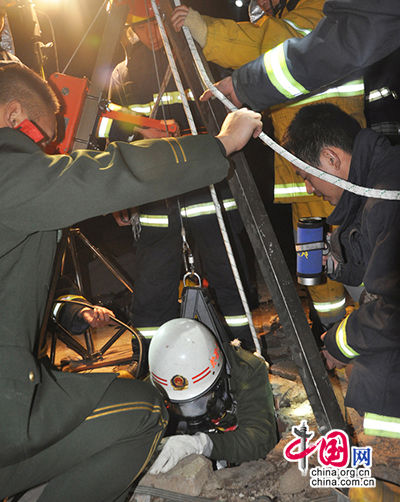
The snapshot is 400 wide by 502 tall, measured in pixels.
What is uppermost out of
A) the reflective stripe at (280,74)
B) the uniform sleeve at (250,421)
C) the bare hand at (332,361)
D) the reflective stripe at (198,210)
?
the reflective stripe at (280,74)

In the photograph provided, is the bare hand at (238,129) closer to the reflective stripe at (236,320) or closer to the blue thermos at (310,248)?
the blue thermos at (310,248)

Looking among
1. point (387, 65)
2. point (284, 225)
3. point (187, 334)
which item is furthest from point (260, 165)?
point (187, 334)

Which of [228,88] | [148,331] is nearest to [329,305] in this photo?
[148,331]

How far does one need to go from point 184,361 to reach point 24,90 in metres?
1.75

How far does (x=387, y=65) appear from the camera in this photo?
3062 mm

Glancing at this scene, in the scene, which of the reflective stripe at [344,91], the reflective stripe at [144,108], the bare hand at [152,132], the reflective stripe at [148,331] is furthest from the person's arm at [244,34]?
the reflective stripe at [148,331]

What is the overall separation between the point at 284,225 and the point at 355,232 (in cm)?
783

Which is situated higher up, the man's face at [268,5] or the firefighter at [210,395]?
the man's face at [268,5]

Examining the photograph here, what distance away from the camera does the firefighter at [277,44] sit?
2.69 metres

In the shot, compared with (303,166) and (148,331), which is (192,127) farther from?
(148,331)

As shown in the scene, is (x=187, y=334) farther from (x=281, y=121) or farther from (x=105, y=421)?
(x=281, y=121)

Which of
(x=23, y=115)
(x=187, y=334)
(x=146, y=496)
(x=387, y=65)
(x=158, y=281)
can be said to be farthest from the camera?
(x=158, y=281)

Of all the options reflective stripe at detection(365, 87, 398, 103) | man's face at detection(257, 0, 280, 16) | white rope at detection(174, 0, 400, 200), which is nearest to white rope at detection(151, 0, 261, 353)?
white rope at detection(174, 0, 400, 200)

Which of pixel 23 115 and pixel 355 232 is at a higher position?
pixel 23 115
